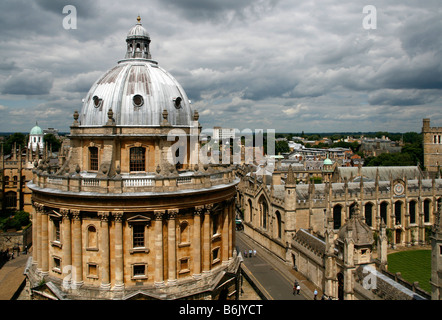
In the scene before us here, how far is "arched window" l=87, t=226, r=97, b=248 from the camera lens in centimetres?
2777

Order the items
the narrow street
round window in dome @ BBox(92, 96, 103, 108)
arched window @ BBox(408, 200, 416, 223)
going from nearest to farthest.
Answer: round window in dome @ BBox(92, 96, 103, 108) → the narrow street → arched window @ BBox(408, 200, 416, 223)

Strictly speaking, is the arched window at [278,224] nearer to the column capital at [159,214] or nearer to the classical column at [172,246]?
the classical column at [172,246]

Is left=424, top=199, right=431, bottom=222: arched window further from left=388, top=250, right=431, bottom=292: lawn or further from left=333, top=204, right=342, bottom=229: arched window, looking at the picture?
left=333, top=204, right=342, bottom=229: arched window

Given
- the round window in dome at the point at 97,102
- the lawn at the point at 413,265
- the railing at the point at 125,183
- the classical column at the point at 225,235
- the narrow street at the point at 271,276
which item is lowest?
the lawn at the point at 413,265

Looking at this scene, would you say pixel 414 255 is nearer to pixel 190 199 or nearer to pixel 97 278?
pixel 190 199

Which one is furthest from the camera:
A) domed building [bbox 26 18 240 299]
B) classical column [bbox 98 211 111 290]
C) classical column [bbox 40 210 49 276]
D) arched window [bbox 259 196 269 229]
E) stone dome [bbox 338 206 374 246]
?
arched window [bbox 259 196 269 229]

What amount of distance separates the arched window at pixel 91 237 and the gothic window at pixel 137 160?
5586mm

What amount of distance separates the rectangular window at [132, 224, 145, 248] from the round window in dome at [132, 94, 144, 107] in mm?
10150

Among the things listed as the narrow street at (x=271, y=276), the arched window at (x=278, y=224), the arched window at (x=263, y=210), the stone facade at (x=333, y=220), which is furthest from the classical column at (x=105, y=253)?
the arched window at (x=263, y=210)

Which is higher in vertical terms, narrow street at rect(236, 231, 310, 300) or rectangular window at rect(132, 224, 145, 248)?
rectangular window at rect(132, 224, 145, 248)

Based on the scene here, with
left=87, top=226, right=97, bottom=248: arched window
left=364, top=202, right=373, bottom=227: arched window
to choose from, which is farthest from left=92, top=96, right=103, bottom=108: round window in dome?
left=364, top=202, right=373, bottom=227: arched window

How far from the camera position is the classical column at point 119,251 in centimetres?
2658

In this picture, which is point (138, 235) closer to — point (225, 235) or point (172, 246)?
point (172, 246)

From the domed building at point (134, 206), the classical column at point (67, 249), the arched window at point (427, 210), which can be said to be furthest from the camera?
the arched window at point (427, 210)
